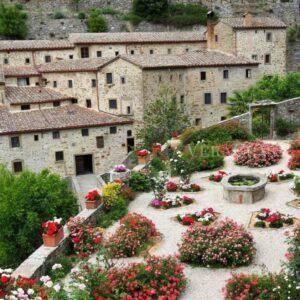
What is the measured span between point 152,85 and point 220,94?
6.09m

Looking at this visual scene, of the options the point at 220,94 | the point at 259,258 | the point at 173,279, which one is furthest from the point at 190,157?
the point at 220,94

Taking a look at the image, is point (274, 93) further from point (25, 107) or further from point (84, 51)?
point (84, 51)

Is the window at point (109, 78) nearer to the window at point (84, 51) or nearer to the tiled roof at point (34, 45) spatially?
the window at point (84, 51)

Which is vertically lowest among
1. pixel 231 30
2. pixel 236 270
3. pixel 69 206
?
pixel 69 206

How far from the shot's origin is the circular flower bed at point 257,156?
19.6 meters

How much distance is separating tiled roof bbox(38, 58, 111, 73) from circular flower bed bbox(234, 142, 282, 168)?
2217cm

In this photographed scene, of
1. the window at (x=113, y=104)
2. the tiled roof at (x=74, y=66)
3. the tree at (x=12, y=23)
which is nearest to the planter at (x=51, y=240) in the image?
the window at (x=113, y=104)

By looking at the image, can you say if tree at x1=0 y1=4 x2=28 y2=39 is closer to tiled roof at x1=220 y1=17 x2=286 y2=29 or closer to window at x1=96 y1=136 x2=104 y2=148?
tiled roof at x1=220 y1=17 x2=286 y2=29

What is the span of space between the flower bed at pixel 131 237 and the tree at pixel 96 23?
49.4 metres

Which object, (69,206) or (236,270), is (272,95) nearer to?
(69,206)

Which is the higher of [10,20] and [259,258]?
[10,20]

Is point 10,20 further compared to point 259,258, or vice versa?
point 10,20

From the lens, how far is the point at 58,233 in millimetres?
11883

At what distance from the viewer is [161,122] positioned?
3416 centimetres
